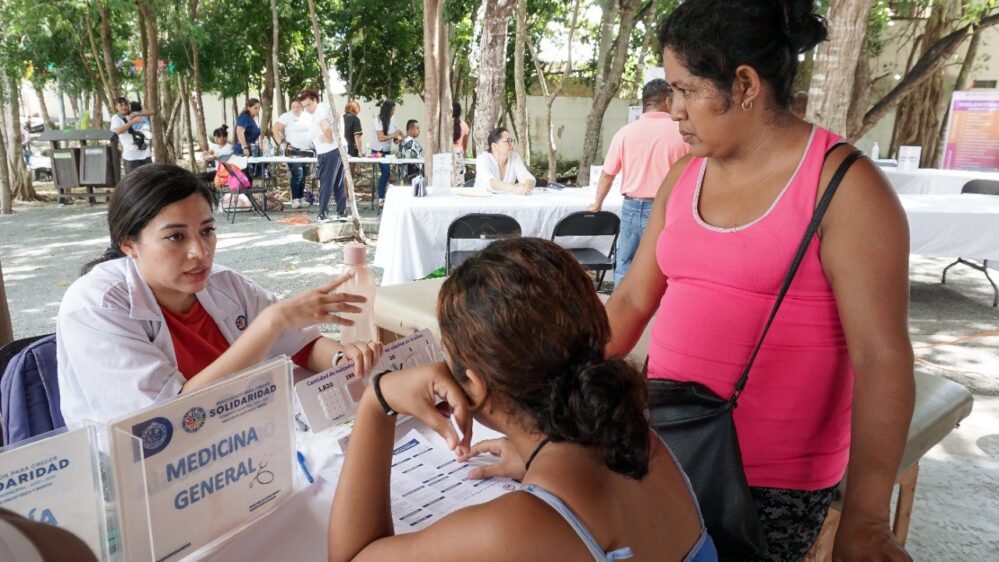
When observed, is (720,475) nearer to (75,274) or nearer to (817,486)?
(817,486)

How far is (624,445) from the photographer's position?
846 mm

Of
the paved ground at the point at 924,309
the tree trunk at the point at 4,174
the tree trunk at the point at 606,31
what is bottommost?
the paved ground at the point at 924,309

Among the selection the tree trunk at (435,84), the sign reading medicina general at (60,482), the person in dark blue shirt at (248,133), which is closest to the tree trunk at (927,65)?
the tree trunk at (435,84)

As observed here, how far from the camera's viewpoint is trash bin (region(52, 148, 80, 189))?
1106 centimetres

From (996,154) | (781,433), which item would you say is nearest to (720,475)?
(781,433)

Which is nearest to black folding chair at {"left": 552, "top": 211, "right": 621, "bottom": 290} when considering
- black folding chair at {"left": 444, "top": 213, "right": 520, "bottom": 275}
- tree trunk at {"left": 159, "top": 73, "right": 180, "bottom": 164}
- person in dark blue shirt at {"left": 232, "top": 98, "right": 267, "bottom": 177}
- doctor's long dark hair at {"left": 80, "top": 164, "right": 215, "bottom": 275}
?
black folding chair at {"left": 444, "top": 213, "right": 520, "bottom": 275}

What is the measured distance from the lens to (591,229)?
203 inches

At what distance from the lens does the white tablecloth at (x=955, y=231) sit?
516cm

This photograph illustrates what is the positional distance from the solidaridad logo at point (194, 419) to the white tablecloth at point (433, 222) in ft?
13.3

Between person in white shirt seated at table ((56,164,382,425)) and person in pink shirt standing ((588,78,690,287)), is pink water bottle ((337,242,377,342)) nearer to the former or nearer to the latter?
person in white shirt seated at table ((56,164,382,425))

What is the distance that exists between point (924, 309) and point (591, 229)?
307 cm

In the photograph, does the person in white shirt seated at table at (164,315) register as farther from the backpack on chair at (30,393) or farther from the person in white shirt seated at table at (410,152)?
the person in white shirt seated at table at (410,152)

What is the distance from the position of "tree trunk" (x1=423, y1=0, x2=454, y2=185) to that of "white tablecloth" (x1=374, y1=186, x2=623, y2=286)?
1.21 m

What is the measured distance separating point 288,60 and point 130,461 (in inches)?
806
